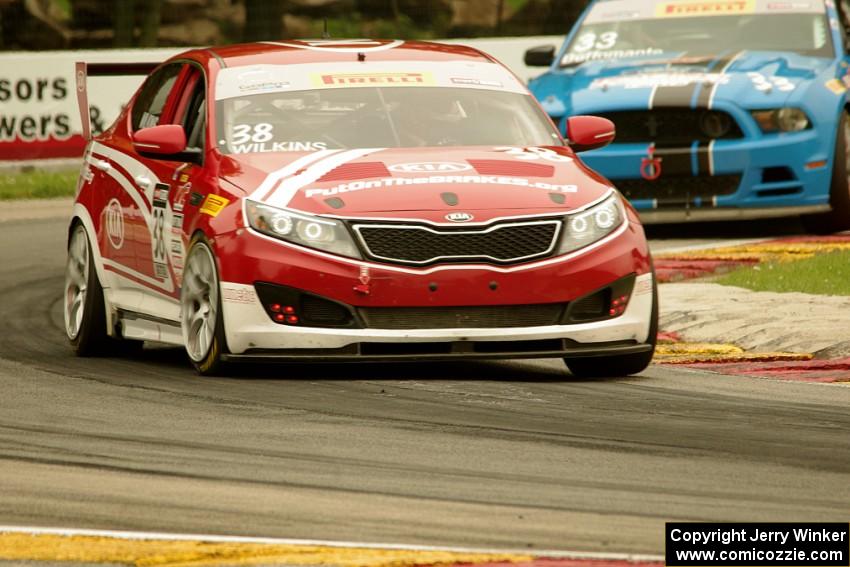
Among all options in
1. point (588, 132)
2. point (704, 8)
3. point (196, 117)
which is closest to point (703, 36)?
point (704, 8)

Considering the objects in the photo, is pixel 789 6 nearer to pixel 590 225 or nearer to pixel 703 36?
pixel 703 36

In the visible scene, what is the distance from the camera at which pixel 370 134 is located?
967 cm

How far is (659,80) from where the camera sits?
617 inches

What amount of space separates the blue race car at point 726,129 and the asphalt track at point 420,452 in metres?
5.90

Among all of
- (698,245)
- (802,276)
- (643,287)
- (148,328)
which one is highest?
(643,287)

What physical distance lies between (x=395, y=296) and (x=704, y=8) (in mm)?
9257

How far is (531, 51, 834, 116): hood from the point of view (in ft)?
50.1

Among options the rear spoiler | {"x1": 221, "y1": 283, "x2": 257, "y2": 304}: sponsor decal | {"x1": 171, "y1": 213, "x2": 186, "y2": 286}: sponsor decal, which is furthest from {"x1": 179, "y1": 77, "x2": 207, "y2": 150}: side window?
{"x1": 221, "y1": 283, "x2": 257, "y2": 304}: sponsor decal

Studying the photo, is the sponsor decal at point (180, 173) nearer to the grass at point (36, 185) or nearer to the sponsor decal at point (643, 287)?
the sponsor decal at point (643, 287)

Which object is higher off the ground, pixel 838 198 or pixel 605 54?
pixel 605 54

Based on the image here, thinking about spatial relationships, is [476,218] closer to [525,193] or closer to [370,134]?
[525,193]

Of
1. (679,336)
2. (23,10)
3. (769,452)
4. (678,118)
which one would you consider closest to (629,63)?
(678,118)

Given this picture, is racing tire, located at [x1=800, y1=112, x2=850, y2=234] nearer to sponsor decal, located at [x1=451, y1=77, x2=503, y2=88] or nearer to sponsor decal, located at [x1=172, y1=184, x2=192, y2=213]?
sponsor decal, located at [x1=451, y1=77, x2=503, y2=88]

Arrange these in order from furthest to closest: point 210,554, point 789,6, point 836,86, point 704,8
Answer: point 704,8 < point 789,6 < point 836,86 < point 210,554
